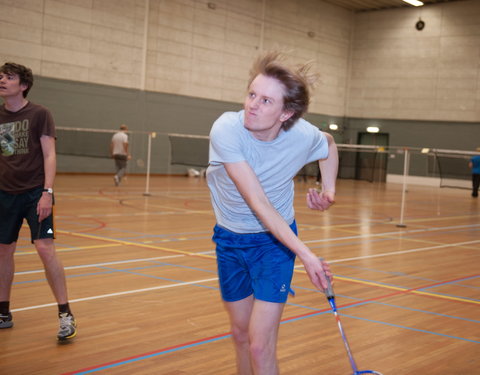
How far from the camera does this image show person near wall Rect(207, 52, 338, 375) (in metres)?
2.81

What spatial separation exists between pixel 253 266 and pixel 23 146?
2.27m

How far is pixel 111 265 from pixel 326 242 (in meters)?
3.78

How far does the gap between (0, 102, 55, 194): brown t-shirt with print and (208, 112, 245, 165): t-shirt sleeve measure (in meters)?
2.05

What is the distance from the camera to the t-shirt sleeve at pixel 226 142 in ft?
9.21

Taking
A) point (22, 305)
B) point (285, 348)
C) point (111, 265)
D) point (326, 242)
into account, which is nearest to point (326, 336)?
point (285, 348)

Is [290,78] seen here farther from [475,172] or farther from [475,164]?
[475,172]

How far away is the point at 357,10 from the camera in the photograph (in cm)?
3256

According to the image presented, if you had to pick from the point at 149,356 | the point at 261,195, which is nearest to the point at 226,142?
the point at 261,195

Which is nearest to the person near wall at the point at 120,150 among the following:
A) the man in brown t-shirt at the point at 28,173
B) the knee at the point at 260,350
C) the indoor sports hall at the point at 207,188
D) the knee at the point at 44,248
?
the indoor sports hall at the point at 207,188

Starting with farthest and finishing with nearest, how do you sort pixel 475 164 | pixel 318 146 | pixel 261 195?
pixel 475 164 < pixel 318 146 < pixel 261 195

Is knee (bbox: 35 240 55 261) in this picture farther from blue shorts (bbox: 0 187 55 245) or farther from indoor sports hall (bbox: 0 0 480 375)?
indoor sports hall (bbox: 0 0 480 375)

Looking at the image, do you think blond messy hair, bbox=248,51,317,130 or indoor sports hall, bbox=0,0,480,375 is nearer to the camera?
blond messy hair, bbox=248,51,317,130

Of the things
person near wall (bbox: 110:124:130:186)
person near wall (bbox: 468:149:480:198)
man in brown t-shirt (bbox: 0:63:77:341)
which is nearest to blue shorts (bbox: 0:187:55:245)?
man in brown t-shirt (bbox: 0:63:77:341)

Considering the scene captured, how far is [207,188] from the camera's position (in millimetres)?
20391
